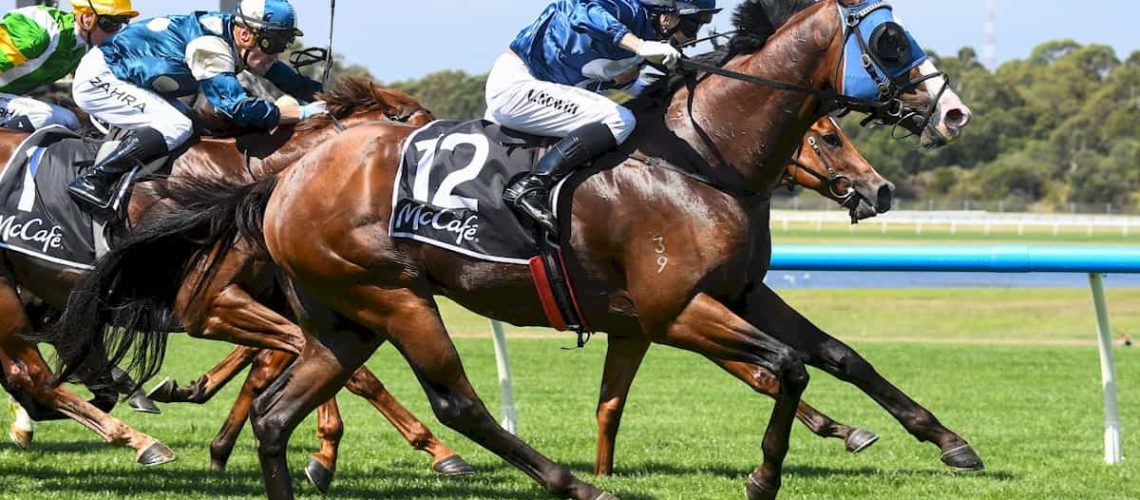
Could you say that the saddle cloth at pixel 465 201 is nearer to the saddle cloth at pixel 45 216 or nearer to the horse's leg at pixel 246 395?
the horse's leg at pixel 246 395

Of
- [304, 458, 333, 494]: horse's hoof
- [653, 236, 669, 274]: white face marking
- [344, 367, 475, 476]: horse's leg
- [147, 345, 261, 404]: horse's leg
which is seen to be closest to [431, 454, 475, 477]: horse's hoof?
[344, 367, 475, 476]: horse's leg

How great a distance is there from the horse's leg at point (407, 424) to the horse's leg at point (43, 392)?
856 millimetres

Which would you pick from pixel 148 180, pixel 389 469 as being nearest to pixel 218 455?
pixel 389 469

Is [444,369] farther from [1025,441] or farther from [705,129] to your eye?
[1025,441]

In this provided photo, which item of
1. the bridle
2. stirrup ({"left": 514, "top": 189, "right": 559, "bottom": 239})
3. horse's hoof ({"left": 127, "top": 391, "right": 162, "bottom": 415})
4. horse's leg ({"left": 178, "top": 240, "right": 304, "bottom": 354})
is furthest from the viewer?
horse's hoof ({"left": 127, "top": 391, "right": 162, "bottom": 415})

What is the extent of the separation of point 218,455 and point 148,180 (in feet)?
3.93

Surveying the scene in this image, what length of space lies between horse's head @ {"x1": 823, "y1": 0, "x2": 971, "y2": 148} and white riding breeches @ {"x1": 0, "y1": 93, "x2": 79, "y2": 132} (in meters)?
3.75

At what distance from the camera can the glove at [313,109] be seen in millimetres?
6680

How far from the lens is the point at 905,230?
5388cm

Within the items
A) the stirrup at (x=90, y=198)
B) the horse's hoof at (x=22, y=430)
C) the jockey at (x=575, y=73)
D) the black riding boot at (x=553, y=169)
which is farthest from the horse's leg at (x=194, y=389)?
the black riding boot at (x=553, y=169)

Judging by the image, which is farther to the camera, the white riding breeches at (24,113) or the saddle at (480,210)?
the white riding breeches at (24,113)

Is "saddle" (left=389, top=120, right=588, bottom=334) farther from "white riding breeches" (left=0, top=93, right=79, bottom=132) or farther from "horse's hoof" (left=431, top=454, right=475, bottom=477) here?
"white riding breeches" (left=0, top=93, right=79, bottom=132)

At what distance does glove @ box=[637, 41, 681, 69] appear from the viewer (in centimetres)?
520

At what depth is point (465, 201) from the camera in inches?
211
